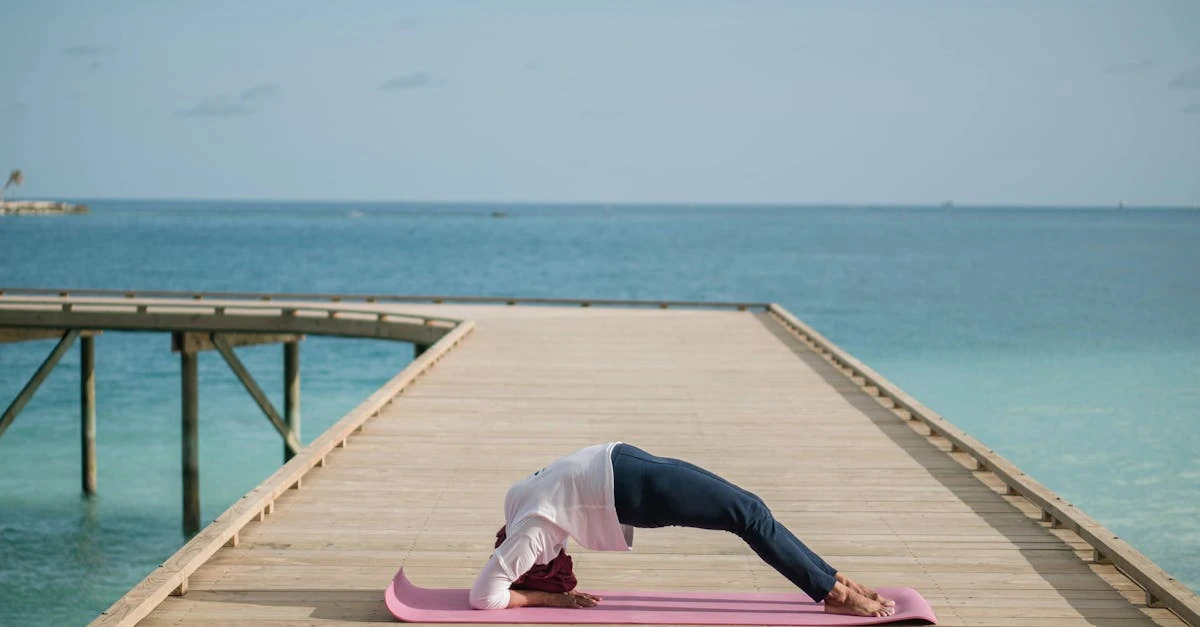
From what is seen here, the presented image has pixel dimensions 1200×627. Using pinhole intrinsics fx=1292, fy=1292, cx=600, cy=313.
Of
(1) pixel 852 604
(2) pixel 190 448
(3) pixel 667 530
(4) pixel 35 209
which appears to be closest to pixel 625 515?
(1) pixel 852 604

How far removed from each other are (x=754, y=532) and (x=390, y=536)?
7.34 feet

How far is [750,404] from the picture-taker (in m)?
11.1

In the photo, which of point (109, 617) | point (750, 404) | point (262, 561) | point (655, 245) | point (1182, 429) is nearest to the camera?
point (109, 617)

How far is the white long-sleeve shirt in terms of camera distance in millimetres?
5215

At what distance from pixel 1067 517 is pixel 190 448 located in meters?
12.9

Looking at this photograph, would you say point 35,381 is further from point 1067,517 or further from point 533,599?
point 1067,517

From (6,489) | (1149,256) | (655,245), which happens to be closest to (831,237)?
(655,245)

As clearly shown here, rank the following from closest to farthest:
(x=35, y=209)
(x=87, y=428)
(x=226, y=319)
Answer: (x=226, y=319) < (x=87, y=428) < (x=35, y=209)

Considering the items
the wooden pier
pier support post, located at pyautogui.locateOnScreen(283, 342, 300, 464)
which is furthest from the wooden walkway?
pier support post, located at pyautogui.locateOnScreen(283, 342, 300, 464)

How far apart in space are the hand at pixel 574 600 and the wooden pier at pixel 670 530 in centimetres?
43

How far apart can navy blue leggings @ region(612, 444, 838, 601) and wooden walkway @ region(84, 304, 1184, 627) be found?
79 centimetres

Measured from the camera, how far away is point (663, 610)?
550 cm

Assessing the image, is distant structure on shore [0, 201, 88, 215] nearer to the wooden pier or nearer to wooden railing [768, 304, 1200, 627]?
the wooden pier

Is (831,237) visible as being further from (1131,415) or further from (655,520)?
(655,520)
